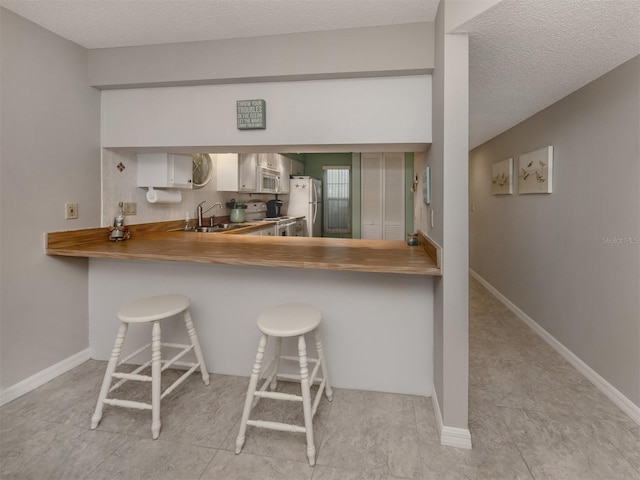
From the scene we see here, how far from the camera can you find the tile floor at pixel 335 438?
1.44m

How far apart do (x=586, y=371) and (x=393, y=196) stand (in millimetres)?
3521

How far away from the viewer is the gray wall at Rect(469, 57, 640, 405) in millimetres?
1843

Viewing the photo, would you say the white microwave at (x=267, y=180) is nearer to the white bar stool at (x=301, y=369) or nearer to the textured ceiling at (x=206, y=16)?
the textured ceiling at (x=206, y=16)

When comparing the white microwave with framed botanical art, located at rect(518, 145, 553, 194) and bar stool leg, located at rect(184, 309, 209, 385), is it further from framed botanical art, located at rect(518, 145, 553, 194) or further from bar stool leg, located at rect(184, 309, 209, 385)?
framed botanical art, located at rect(518, 145, 553, 194)

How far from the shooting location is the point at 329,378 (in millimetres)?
2061

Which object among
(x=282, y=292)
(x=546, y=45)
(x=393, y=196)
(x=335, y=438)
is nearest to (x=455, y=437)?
(x=335, y=438)

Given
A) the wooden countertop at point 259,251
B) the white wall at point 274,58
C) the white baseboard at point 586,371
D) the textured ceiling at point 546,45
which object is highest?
the white wall at point 274,58

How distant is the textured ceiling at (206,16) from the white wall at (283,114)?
30cm

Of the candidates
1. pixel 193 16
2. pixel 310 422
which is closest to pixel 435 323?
pixel 310 422

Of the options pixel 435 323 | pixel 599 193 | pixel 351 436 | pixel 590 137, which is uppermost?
pixel 590 137

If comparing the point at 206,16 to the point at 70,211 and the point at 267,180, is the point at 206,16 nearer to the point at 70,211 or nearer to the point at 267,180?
the point at 70,211

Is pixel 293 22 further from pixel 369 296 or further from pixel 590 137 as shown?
pixel 590 137

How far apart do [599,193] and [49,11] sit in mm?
3403

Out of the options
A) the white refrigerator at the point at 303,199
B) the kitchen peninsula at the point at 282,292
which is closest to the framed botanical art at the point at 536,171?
the kitchen peninsula at the point at 282,292
